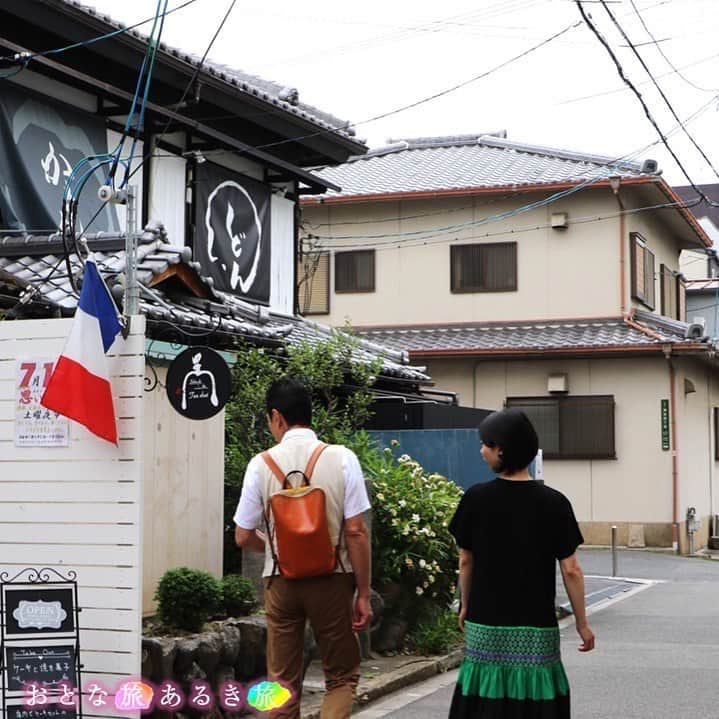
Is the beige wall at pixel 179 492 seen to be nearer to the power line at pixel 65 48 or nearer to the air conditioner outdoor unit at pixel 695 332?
the power line at pixel 65 48

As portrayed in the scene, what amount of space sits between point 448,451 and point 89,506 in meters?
8.18

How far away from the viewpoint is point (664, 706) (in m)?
9.15

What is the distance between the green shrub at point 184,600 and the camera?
827 cm

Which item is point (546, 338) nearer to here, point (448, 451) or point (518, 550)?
point (448, 451)

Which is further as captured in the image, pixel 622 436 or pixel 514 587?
pixel 622 436

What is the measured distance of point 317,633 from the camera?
21.0 ft

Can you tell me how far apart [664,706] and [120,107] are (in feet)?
28.9

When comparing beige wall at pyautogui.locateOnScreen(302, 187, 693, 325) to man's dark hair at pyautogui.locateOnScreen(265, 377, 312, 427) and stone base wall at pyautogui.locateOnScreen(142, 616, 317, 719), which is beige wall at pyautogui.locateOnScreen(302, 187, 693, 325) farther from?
man's dark hair at pyautogui.locateOnScreen(265, 377, 312, 427)

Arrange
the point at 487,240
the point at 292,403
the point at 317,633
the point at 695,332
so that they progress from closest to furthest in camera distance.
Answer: the point at 317,633 → the point at 292,403 → the point at 695,332 → the point at 487,240

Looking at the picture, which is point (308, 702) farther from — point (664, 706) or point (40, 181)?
point (40, 181)

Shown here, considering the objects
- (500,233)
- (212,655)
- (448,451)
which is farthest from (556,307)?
(212,655)

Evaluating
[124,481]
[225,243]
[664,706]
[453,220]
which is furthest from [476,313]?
[124,481]

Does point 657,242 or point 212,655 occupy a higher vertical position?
point 657,242

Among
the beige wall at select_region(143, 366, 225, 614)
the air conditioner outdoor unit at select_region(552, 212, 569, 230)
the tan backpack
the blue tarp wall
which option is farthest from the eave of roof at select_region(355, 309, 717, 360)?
the tan backpack
